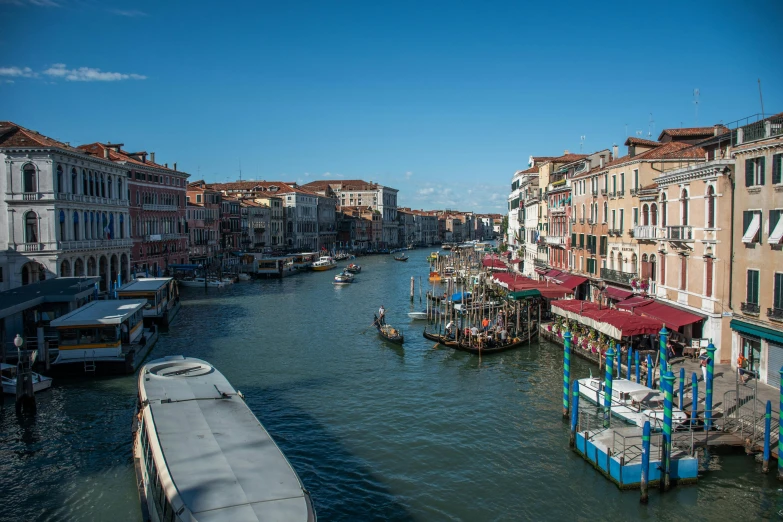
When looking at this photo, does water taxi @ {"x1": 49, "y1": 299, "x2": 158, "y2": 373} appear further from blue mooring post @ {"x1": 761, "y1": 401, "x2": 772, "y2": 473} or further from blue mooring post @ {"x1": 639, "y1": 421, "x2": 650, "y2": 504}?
blue mooring post @ {"x1": 761, "y1": 401, "x2": 772, "y2": 473}

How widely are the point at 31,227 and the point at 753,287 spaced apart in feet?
102

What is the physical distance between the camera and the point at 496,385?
62.5 ft

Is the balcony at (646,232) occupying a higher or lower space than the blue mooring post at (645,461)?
higher

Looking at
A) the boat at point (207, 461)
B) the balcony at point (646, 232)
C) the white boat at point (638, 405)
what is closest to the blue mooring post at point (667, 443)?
the white boat at point (638, 405)

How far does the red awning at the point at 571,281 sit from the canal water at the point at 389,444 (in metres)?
4.71

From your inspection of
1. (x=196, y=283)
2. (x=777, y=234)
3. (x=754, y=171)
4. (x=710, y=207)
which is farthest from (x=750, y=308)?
A: (x=196, y=283)

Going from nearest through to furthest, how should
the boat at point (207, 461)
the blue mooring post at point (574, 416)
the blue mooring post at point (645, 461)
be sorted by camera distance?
the boat at point (207, 461) → the blue mooring post at point (645, 461) → the blue mooring post at point (574, 416)

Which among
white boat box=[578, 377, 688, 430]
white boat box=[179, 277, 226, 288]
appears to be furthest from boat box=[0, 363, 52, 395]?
white boat box=[179, 277, 226, 288]

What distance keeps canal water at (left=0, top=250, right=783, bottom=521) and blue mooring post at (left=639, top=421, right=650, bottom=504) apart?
249 millimetres

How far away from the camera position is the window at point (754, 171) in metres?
15.4

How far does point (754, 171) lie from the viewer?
617 inches

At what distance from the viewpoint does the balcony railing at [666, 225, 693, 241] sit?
18592 mm

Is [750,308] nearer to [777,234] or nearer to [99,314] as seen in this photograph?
[777,234]

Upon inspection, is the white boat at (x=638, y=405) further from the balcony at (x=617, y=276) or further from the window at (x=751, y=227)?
the balcony at (x=617, y=276)
